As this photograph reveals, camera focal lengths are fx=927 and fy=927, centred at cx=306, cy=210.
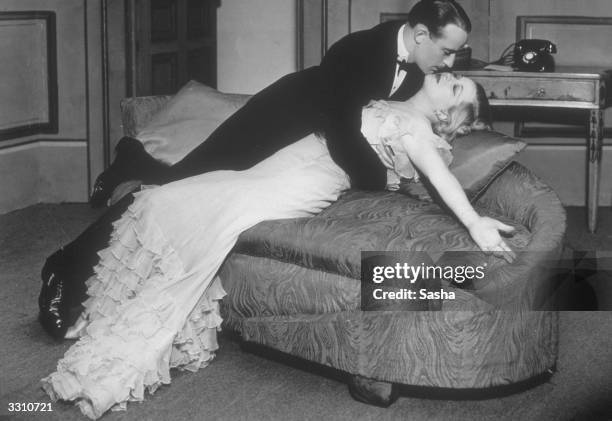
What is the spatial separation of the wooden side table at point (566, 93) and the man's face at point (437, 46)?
1324mm

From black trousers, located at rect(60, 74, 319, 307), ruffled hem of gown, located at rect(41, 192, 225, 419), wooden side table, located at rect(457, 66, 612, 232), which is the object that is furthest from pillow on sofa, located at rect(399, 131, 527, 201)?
wooden side table, located at rect(457, 66, 612, 232)

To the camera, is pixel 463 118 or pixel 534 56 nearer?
pixel 463 118

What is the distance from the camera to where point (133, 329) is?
241cm

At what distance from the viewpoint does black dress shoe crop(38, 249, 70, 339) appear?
2740 millimetres

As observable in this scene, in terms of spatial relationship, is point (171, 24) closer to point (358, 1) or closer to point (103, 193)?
point (358, 1)

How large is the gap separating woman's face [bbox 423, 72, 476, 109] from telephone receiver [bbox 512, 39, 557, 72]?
152 cm

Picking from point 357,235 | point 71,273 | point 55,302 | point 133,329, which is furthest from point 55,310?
point 357,235

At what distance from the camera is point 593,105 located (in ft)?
13.1

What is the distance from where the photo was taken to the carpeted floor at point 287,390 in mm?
2307

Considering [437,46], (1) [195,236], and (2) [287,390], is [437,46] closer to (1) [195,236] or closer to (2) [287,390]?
(1) [195,236]

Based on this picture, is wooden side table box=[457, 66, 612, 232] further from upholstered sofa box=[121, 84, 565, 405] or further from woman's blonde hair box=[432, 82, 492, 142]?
upholstered sofa box=[121, 84, 565, 405]

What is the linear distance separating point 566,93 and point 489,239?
1905mm

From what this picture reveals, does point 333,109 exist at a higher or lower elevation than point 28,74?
lower

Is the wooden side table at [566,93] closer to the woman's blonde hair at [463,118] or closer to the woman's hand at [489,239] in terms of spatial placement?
the woman's blonde hair at [463,118]
